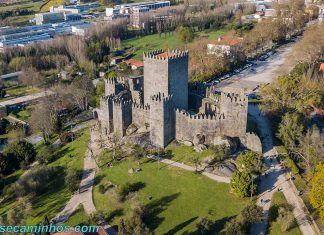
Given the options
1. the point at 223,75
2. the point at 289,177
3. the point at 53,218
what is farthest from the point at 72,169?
the point at 223,75

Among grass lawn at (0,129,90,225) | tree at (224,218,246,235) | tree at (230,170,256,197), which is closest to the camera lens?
tree at (224,218,246,235)

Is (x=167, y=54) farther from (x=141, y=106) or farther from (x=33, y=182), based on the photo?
(x=33, y=182)

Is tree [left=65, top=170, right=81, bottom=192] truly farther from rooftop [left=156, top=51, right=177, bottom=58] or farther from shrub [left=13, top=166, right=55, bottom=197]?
rooftop [left=156, top=51, right=177, bottom=58]

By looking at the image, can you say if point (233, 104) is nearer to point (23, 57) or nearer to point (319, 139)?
point (319, 139)

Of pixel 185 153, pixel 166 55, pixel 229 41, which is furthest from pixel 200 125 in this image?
pixel 229 41

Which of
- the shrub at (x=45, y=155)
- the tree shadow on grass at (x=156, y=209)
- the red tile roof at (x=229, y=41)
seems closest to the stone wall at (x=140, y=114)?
the shrub at (x=45, y=155)

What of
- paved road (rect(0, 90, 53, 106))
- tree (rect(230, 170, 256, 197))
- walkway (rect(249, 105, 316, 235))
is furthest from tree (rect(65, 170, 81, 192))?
paved road (rect(0, 90, 53, 106))
